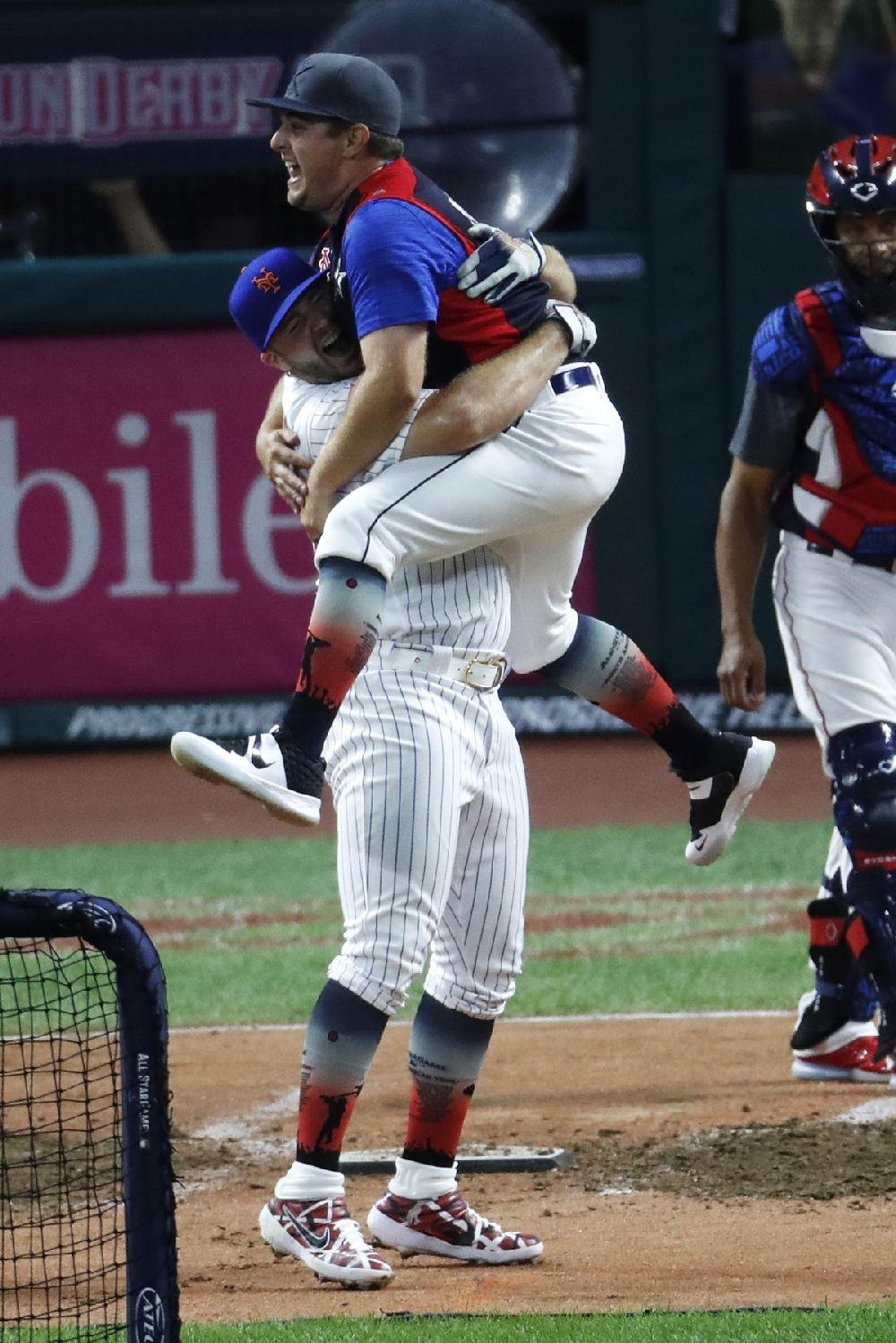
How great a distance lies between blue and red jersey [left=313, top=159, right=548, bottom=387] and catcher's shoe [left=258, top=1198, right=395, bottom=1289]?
4.86 ft

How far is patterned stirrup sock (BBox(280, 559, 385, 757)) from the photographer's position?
3.76 meters

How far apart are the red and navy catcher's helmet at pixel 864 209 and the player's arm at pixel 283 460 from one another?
1.67 metres

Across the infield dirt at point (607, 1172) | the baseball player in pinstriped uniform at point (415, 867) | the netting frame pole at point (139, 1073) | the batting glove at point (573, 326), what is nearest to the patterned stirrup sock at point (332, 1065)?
the baseball player in pinstriped uniform at point (415, 867)

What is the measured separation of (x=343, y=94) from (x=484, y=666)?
3.42 feet

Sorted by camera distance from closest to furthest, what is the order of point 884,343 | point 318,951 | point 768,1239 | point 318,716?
point 318,716 → point 768,1239 → point 884,343 → point 318,951

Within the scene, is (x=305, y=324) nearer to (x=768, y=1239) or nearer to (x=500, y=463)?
(x=500, y=463)

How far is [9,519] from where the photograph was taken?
13906mm

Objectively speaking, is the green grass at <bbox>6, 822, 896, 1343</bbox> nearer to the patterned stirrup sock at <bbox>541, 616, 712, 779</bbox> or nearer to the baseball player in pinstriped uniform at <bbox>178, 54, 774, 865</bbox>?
the patterned stirrup sock at <bbox>541, 616, 712, 779</bbox>

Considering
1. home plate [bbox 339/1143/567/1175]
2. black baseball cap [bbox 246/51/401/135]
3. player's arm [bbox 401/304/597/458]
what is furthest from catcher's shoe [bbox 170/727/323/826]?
home plate [bbox 339/1143/567/1175]

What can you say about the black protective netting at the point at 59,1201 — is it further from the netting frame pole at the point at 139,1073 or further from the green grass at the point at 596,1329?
the green grass at the point at 596,1329

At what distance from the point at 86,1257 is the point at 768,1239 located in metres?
1.32

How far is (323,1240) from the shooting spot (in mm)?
3910

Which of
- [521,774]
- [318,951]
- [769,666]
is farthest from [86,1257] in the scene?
[769,666]

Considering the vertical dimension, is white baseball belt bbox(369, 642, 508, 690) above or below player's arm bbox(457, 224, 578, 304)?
below
